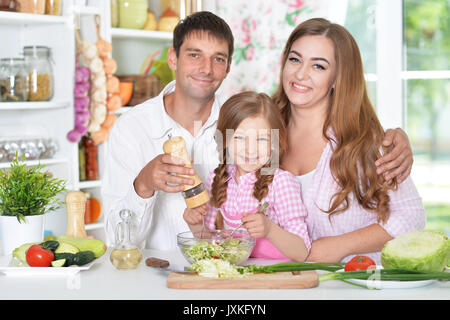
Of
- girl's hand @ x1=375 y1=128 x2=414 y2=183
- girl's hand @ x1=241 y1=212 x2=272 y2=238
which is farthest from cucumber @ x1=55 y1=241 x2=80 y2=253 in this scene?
girl's hand @ x1=375 y1=128 x2=414 y2=183

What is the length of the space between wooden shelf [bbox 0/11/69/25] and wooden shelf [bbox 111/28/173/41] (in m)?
0.28

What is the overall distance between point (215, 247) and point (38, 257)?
422 millimetres

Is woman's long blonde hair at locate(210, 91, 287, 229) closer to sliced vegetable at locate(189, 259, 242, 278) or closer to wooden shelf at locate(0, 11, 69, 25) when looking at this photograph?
sliced vegetable at locate(189, 259, 242, 278)

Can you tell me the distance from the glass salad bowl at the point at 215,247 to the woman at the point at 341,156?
365 mm

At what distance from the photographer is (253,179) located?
1838 mm

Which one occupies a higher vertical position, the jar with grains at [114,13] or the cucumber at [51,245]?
the jar with grains at [114,13]

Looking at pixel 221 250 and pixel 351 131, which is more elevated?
pixel 351 131

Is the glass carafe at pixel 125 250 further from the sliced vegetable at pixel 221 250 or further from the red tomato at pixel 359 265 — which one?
the red tomato at pixel 359 265

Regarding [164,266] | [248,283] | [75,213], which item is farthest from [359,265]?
[75,213]

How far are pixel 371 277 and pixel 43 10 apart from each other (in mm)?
2084

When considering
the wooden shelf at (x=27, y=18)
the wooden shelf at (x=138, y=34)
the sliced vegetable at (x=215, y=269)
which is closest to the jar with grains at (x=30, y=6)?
the wooden shelf at (x=27, y=18)

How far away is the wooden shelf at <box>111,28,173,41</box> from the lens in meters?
3.06

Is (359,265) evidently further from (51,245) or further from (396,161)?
(51,245)

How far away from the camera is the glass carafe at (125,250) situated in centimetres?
151
